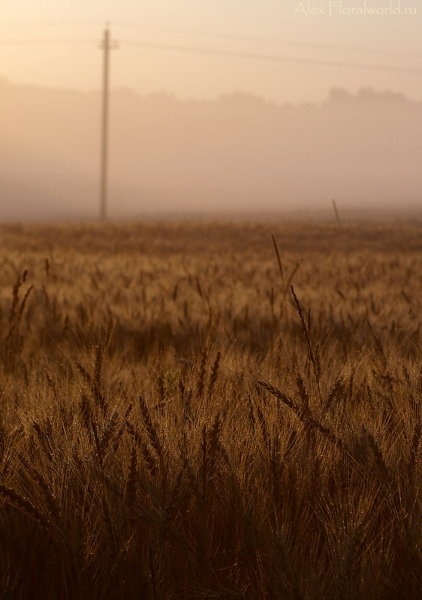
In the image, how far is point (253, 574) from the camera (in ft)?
4.11

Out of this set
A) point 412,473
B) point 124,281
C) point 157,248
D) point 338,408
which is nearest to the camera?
point 412,473

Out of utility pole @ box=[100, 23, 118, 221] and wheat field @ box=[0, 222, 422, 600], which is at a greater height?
utility pole @ box=[100, 23, 118, 221]

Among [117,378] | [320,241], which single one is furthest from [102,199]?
[117,378]

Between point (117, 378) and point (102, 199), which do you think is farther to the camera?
point (102, 199)

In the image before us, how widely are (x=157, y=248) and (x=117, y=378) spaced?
8994mm

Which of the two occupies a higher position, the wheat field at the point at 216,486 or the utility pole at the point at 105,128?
the utility pole at the point at 105,128

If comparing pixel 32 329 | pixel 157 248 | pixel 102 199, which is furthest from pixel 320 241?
pixel 102 199

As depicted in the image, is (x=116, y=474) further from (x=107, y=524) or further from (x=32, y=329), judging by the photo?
(x=32, y=329)

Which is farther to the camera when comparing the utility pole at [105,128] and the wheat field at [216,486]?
the utility pole at [105,128]

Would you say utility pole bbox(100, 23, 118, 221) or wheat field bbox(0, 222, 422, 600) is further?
utility pole bbox(100, 23, 118, 221)

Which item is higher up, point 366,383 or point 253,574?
point 366,383

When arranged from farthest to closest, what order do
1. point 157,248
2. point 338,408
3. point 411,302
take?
1. point 157,248
2. point 411,302
3. point 338,408

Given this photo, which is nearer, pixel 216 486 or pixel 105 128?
pixel 216 486

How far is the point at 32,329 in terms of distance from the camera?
11.5 feet
